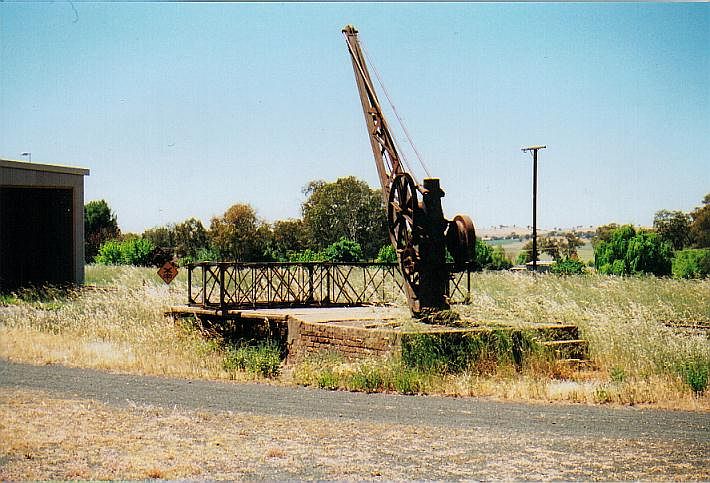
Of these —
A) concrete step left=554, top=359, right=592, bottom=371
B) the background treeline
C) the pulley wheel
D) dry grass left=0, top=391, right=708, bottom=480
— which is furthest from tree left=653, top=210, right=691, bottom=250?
dry grass left=0, top=391, right=708, bottom=480

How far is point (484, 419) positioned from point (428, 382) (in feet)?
7.46

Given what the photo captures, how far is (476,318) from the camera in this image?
1317cm

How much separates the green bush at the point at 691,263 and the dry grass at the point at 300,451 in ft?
93.8

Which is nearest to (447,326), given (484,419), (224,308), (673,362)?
(673,362)

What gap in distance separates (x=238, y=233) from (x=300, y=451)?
36.5 m

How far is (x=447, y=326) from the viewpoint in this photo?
1261cm

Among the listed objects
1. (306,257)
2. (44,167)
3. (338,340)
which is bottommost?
(338,340)

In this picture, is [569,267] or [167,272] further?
[569,267]

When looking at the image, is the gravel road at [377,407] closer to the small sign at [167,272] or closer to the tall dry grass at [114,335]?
the tall dry grass at [114,335]

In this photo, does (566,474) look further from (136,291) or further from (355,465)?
(136,291)

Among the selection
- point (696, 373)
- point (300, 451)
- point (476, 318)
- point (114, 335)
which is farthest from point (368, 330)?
point (114, 335)

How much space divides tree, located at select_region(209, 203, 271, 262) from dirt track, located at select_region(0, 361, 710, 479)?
31.2m

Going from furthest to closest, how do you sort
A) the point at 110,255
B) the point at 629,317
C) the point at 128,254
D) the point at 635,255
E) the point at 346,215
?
the point at 346,215, the point at 110,255, the point at 128,254, the point at 635,255, the point at 629,317

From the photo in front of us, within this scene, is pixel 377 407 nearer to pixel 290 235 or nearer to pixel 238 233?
pixel 238 233
